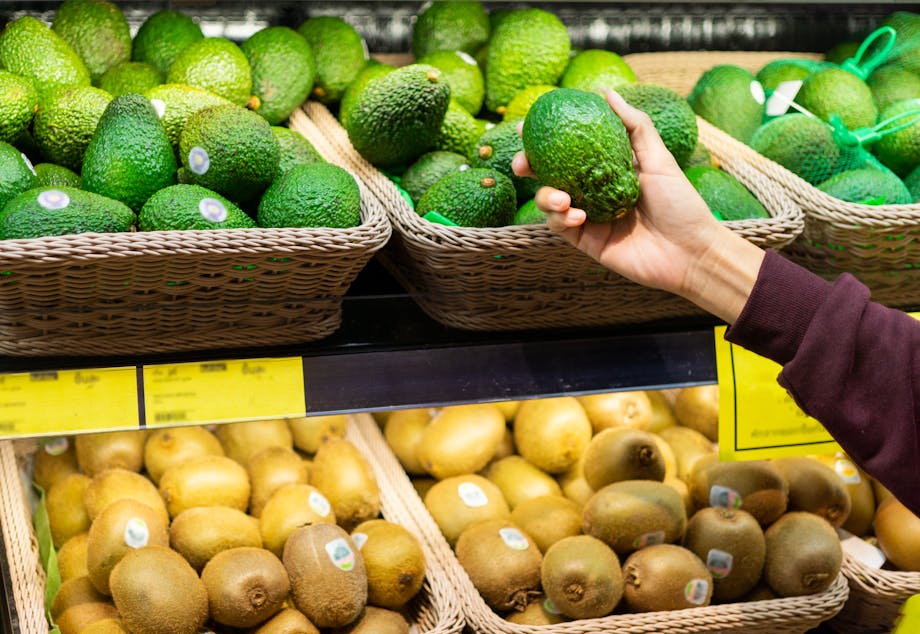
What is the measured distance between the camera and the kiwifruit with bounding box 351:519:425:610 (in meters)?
1.34

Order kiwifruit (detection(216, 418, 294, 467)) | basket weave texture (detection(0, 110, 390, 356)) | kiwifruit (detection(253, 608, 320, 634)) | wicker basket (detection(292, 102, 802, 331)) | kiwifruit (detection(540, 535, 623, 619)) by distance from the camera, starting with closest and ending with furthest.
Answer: basket weave texture (detection(0, 110, 390, 356))
wicker basket (detection(292, 102, 802, 331))
kiwifruit (detection(253, 608, 320, 634))
kiwifruit (detection(540, 535, 623, 619))
kiwifruit (detection(216, 418, 294, 467))

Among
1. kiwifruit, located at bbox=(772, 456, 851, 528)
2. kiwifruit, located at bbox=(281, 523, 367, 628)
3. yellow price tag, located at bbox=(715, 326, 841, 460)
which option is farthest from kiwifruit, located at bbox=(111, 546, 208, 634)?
kiwifruit, located at bbox=(772, 456, 851, 528)

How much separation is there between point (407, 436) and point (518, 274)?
23.0 inches

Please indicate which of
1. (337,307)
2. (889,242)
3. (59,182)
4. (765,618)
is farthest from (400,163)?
(765,618)

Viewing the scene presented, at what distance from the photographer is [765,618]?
4.55ft

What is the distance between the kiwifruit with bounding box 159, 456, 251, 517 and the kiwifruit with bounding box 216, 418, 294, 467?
10 centimetres

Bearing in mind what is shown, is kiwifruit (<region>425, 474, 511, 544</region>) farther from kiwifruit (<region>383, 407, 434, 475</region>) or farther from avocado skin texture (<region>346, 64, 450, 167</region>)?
avocado skin texture (<region>346, 64, 450, 167</region>)

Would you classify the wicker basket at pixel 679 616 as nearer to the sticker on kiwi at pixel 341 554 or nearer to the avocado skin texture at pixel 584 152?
the sticker on kiwi at pixel 341 554

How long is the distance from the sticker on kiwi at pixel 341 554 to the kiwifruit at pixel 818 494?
2.32 feet

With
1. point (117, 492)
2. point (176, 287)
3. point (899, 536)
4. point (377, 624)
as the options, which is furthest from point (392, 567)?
point (899, 536)

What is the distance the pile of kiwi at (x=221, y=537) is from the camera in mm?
1223

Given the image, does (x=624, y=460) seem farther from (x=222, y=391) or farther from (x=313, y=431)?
(x=222, y=391)

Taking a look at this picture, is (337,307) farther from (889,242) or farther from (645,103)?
(889,242)

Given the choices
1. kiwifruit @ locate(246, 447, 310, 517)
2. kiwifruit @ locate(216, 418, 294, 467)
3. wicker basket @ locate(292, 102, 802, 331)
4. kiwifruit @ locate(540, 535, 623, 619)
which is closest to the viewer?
wicker basket @ locate(292, 102, 802, 331)
